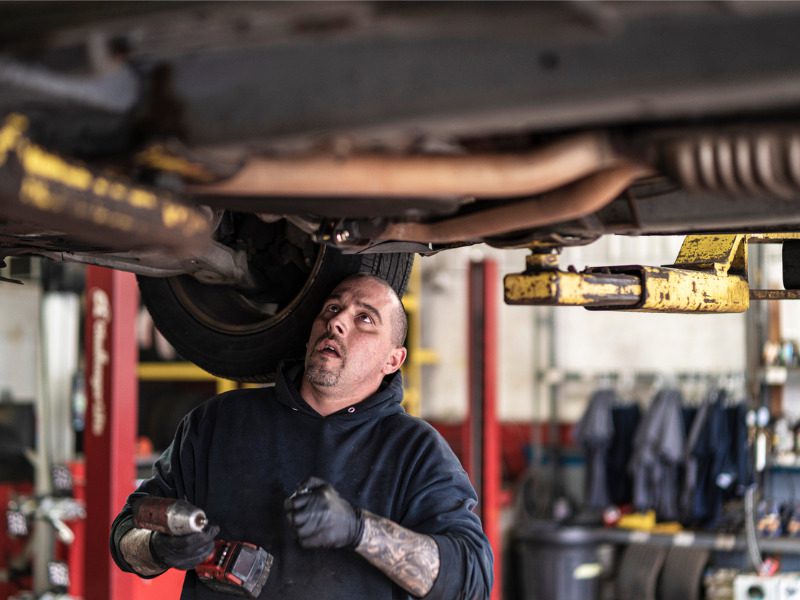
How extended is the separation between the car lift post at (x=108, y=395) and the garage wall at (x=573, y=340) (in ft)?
11.7

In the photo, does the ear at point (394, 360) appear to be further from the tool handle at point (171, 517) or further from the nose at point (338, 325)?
the tool handle at point (171, 517)

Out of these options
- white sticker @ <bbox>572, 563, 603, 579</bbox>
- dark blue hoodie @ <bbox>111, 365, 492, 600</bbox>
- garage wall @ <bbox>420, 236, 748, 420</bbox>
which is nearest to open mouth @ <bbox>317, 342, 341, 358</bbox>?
dark blue hoodie @ <bbox>111, 365, 492, 600</bbox>

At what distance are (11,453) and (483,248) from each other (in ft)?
12.2

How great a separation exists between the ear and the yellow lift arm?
2.17 feet

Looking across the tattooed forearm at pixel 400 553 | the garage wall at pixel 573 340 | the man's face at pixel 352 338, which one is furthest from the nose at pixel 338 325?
the garage wall at pixel 573 340

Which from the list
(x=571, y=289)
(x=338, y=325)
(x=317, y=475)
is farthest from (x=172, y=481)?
(x=571, y=289)

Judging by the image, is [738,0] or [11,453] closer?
[738,0]

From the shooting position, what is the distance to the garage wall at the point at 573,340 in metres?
7.08

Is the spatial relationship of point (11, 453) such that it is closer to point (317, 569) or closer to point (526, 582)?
point (526, 582)

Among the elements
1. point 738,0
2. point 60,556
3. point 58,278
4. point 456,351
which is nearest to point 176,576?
point 60,556

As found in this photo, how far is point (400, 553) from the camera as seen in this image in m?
1.82

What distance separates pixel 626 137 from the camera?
1.07 metres

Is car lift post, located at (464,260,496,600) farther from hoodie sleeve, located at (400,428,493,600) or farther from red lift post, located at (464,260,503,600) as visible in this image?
hoodie sleeve, located at (400,428,493,600)

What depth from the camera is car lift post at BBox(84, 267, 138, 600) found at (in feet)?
12.2
